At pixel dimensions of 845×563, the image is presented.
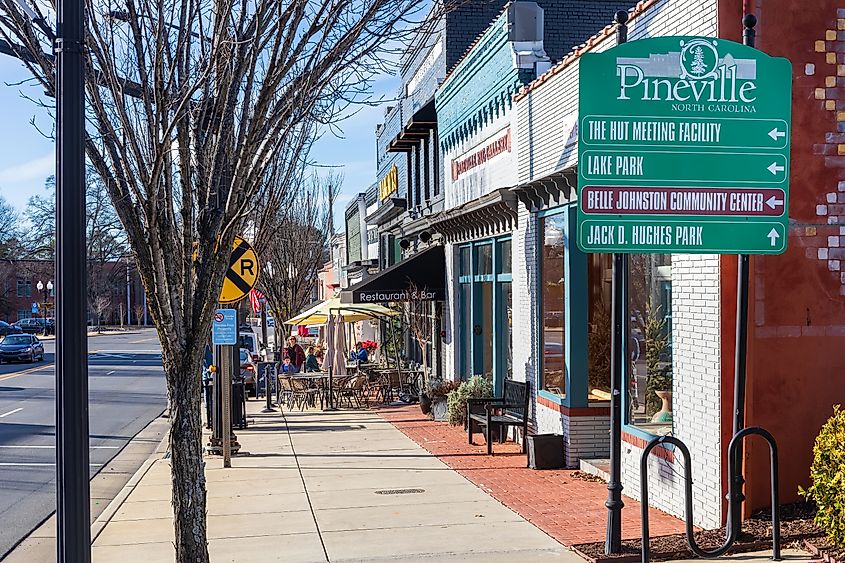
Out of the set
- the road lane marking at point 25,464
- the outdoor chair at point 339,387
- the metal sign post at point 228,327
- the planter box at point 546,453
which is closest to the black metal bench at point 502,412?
the planter box at point 546,453

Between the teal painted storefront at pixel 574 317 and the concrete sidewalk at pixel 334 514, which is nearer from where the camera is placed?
the concrete sidewalk at pixel 334 514

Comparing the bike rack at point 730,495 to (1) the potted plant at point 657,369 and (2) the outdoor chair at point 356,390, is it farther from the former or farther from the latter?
(2) the outdoor chair at point 356,390

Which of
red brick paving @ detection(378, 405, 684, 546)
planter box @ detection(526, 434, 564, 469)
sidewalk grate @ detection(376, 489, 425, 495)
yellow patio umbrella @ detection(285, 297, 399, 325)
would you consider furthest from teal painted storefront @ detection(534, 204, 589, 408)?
yellow patio umbrella @ detection(285, 297, 399, 325)

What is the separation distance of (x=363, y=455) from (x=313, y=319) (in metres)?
11.1

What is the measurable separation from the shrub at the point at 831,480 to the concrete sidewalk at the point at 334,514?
1975 mm

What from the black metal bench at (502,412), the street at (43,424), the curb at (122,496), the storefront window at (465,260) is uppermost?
the storefront window at (465,260)

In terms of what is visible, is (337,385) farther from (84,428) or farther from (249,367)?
(84,428)

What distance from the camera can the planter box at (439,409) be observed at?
18.8 meters

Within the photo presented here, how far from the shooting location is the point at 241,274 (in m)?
13.6

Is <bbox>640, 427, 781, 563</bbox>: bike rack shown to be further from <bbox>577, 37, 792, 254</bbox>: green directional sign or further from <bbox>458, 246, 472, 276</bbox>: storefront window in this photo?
<bbox>458, 246, 472, 276</bbox>: storefront window

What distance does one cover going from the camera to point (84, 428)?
209 inches

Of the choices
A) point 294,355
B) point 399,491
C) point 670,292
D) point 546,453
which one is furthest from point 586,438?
point 294,355

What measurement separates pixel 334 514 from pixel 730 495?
4.20 meters

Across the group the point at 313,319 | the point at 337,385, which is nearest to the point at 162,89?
the point at 337,385
